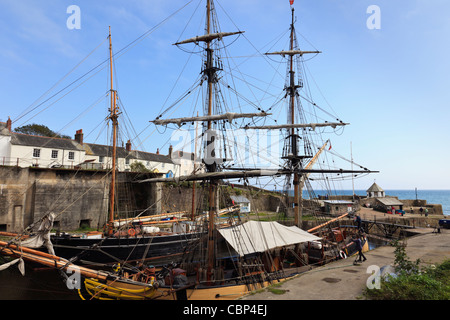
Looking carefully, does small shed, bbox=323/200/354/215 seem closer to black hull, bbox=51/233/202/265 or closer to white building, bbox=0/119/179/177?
white building, bbox=0/119/179/177

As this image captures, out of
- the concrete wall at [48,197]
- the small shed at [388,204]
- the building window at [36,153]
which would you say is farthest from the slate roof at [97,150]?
the small shed at [388,204]

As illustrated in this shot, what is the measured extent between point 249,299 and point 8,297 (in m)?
14.8

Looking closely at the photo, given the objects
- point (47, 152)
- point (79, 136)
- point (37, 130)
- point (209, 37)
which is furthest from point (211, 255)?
point (37, 130)

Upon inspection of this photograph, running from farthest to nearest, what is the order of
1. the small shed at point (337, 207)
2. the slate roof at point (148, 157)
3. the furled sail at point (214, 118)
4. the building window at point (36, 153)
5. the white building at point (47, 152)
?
the slate roof at point (148, 157) < the small shed at point (337, 207) < the building window at point (36, 153) < the white building at point (47, 152) < the furled sail at point (214, 118)

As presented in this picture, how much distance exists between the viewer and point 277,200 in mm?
51250

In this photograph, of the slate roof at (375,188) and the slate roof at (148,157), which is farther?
the slate roof at (375,188)

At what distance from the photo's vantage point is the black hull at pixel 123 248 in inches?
716

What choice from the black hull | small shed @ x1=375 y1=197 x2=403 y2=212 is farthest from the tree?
small shed @ x1=375 y1=197 x2=403 y2=212

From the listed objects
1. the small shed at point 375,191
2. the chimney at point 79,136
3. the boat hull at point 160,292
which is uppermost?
the chimney at point 79,136

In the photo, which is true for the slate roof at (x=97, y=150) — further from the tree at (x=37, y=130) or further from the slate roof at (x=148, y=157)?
the tree at (x=37, y=130)

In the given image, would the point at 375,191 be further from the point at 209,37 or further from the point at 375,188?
the point at 209,37

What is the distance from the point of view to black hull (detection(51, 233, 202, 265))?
18.2m

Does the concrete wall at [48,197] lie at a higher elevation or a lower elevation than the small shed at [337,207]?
higher
